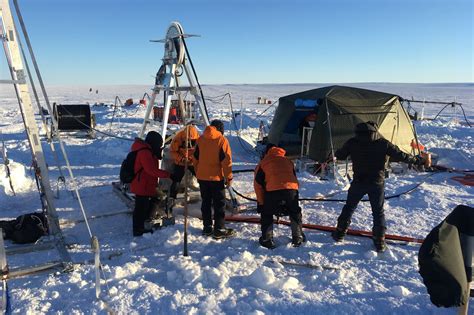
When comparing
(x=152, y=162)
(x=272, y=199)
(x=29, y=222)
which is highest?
(x=152, y=162)

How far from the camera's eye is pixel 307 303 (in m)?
3.77

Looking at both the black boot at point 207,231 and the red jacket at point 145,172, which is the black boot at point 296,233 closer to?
the black boot at point 207,231

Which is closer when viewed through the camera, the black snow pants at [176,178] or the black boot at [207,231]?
the black boot at [207,231]

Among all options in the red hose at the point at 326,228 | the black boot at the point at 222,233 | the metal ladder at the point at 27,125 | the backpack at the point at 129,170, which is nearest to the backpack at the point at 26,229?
the metal ladder at the point at 27,125

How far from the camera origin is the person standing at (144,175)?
5527 millimetres

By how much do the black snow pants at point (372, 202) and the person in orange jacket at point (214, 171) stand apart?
158cm

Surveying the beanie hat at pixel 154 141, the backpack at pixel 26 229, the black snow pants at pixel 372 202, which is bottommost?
the backpack at pixel 26 229

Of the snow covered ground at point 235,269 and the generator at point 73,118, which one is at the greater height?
the generator at point 73,118

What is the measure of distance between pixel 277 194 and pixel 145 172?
1.91m

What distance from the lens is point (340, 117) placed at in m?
10.5

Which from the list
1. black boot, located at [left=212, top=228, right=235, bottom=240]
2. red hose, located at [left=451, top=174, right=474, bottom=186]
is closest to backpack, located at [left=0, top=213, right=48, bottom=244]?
black boot, located at [left=212, top=228, right=235, bottom=240]

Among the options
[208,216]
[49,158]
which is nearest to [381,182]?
[208,216]

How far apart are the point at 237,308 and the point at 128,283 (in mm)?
1192

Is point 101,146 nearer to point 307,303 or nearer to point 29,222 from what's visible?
point 29,222
